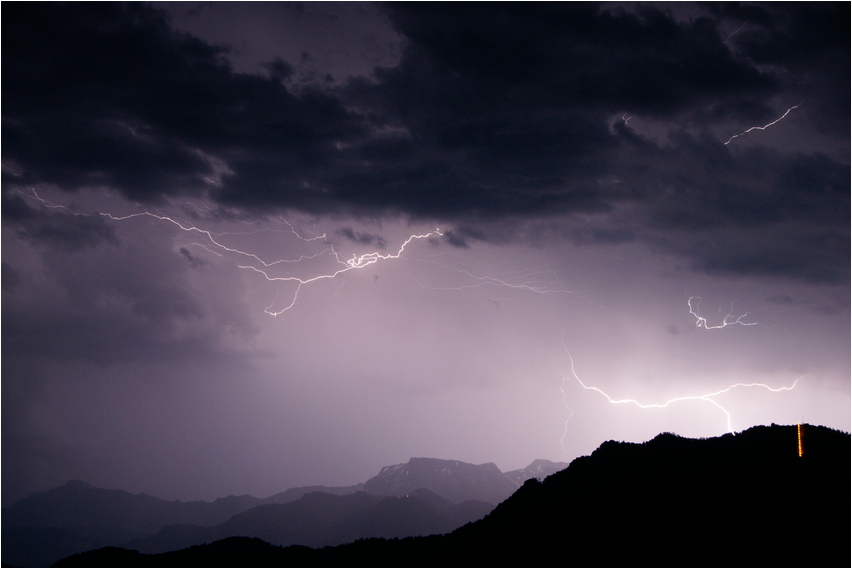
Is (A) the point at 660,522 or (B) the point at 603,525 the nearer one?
(A) the point at 660,522

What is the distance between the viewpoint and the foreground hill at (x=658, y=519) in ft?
72.9

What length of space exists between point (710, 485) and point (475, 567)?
13.8 metres

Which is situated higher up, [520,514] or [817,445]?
[817,445]

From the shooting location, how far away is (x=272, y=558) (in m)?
35.5

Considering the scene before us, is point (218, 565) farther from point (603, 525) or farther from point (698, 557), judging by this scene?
point (698, 557)

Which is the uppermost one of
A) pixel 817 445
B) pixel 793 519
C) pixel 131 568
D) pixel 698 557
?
pixel 817 445

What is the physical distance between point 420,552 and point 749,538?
67.0 ft

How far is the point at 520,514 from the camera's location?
113 ft

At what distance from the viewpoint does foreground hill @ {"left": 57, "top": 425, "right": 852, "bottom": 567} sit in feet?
72.9

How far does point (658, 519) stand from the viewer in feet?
85.9

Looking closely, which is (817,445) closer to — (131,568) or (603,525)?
(603,525)

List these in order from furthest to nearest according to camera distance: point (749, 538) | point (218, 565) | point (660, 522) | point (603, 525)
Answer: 1. point (218, 565)
2. point (603, 525)
3. point (660, 522)
4. point (749, 538)

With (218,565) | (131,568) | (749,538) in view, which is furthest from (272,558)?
(749,538)

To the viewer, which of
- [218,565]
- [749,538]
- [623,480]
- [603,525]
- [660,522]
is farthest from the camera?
[218,565]
